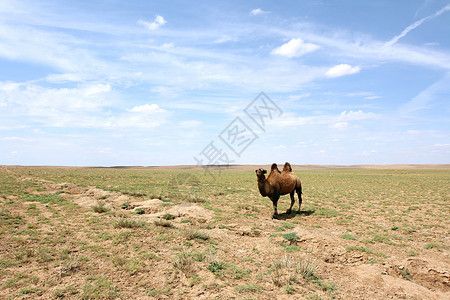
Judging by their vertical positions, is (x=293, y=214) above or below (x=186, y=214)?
below

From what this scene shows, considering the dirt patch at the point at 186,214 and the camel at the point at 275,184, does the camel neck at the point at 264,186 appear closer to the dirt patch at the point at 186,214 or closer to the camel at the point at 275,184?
the camel at the point at 275,184

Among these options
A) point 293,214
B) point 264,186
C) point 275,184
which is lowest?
point 293,214

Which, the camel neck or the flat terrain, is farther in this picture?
the camel neck

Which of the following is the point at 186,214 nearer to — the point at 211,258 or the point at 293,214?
the point at 211,258

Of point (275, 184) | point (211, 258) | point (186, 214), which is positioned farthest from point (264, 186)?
point (211, 258)

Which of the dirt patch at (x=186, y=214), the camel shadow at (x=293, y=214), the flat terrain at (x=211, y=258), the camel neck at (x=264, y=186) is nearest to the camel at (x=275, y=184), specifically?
the camel neck at (x=264, y=186)

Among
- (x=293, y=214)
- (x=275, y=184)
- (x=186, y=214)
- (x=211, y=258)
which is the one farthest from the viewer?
(x=293, y=214)

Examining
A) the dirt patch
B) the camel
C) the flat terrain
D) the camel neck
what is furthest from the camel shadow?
the dirt patch

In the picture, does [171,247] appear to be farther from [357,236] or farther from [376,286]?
[357,236]

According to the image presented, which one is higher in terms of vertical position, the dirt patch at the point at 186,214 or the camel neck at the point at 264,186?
the camel neck at the point at 264,186

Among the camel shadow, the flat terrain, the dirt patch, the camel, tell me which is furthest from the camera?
the camel shadow

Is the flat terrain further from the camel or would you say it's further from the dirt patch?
the camel

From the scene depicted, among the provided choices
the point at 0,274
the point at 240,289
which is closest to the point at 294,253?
the point at 240,289

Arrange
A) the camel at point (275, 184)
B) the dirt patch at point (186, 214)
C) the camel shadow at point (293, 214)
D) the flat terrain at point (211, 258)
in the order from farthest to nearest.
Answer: the camel shadow at point (293, 214)
the camel at point (275, 184)
the dirt patch at point (186, 214)
the flat terrain at point (211, 258)
